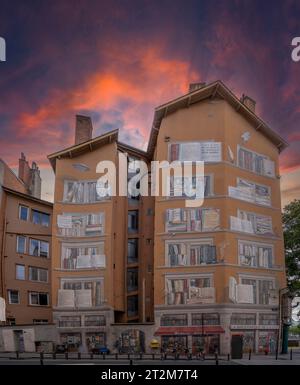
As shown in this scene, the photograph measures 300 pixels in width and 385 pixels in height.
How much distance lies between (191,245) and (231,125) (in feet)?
31.0

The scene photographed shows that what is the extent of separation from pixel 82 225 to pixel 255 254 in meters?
13.1

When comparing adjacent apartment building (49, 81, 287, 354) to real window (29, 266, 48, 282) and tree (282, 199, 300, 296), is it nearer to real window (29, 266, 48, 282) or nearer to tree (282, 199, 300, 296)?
tree (282, 199, 300, 296)

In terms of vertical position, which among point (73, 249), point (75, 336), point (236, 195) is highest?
point (236, 195)

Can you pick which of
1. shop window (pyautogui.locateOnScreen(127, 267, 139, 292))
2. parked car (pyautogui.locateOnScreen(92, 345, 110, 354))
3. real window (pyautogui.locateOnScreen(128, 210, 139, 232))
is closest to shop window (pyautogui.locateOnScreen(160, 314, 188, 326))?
parked car (pyautogui.locateOnScreen(92, 345, 110, 354))

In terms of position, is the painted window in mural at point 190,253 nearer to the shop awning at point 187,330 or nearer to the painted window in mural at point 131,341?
the shop awning at point 187,330

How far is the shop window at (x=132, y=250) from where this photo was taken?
1813 inches

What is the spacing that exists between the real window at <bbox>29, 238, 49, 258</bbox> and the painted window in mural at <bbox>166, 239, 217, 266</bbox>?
13983 mm

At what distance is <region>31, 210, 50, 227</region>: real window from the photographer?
4819 centimetres

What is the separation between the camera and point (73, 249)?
41969mm
